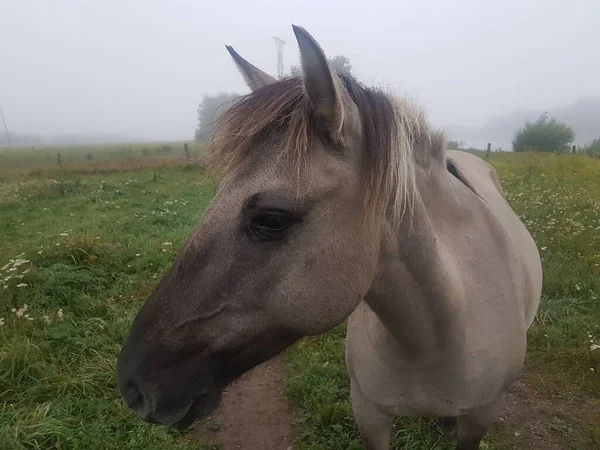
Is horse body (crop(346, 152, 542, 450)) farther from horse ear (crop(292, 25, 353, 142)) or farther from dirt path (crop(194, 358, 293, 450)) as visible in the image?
dirt path (crop(194, 358, 293, 450))

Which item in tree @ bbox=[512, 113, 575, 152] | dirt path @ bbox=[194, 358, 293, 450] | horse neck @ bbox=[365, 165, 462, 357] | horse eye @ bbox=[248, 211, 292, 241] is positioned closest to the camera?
horse eye @ bbox=[248, 211, 292, 241]

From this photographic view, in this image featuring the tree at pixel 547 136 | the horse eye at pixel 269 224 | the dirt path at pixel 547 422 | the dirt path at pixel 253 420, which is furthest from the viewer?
the tree at pixel 547 136

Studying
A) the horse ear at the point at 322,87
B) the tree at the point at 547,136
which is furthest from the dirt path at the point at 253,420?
the tree at the point at 547,136

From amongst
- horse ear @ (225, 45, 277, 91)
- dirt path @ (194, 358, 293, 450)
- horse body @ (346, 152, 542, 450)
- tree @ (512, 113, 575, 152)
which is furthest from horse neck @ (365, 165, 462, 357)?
tree @ (512, 113, 575, 152)

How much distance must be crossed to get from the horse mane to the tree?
40.7 metres

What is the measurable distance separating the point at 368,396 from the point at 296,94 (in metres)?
1.64

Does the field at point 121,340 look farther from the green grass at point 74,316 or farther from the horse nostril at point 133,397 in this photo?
the horse nostril at point 133,397

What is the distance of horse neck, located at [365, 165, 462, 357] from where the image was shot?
1690mm

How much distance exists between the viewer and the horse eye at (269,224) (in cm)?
143

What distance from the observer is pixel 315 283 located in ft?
4.81

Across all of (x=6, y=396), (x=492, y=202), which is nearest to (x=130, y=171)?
(x=6, y=396)

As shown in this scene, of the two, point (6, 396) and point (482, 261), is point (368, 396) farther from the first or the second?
point (6, 396)

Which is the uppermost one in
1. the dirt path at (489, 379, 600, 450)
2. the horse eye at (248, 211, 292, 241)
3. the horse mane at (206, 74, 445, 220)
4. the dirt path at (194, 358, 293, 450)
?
the horse mane at (206, 74, 445, 220)

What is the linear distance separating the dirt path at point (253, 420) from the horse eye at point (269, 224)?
6.22 ft
